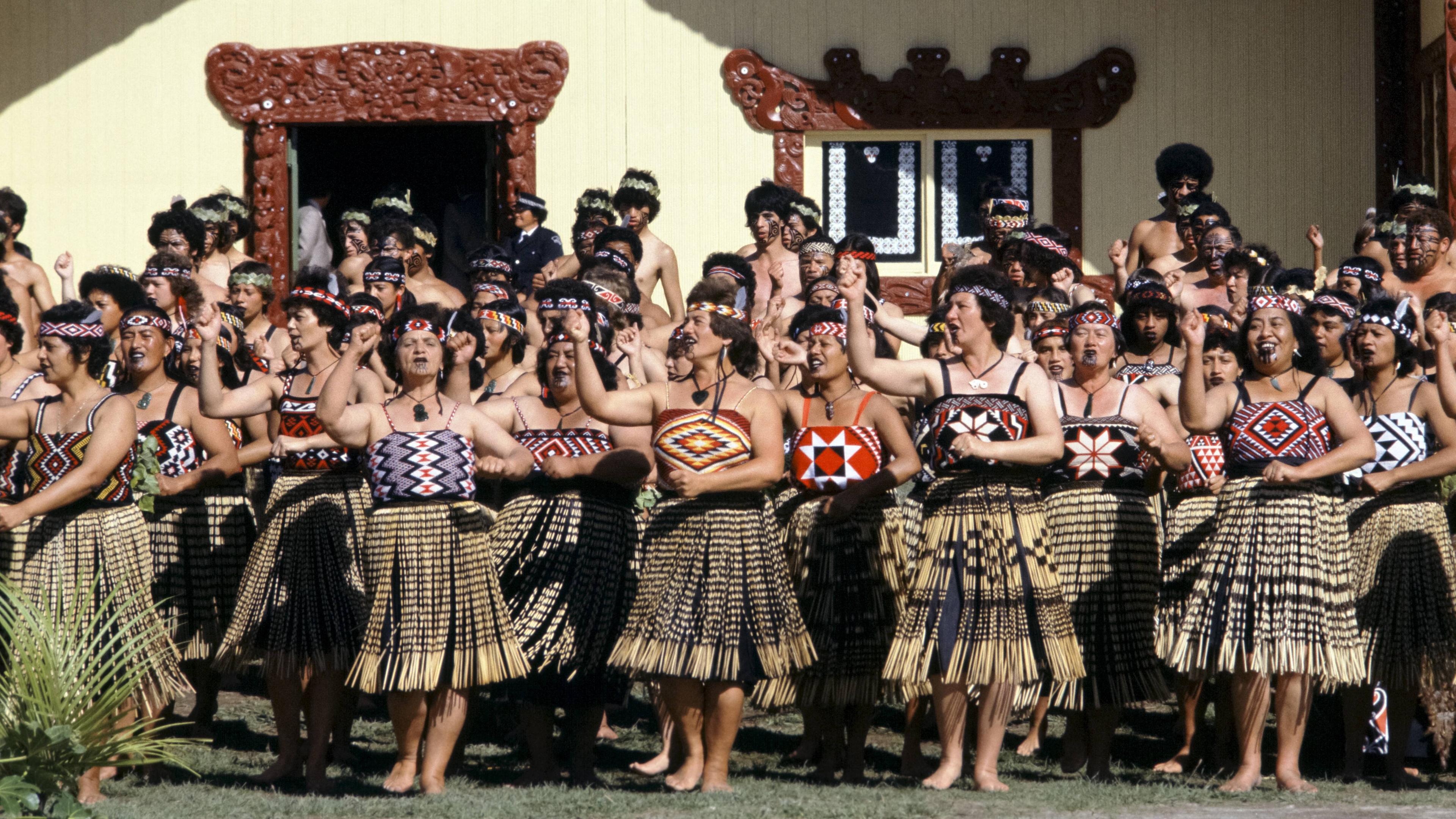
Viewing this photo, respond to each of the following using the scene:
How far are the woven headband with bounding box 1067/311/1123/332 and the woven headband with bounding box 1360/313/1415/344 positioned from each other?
3.25ft

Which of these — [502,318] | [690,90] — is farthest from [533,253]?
[502,318]

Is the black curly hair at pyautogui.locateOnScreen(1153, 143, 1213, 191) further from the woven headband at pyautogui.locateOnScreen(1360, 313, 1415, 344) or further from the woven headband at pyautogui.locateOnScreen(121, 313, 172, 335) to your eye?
the woven headband at pyautogui.locateOnScreen(121, 313, 172, 335)

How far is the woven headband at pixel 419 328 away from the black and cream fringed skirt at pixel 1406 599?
11.6 ft

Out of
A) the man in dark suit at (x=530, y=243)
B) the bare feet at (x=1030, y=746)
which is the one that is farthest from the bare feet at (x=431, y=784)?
the man in dark suit at (x=530, y=243)

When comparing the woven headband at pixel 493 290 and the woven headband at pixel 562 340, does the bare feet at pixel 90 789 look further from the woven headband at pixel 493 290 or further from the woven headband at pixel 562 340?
the woven headband at pixel 493 290

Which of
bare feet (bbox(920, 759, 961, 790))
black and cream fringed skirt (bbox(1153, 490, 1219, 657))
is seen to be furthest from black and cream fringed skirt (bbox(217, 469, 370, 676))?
black and cream fringed skirt (bbox(1153, 490, 1219, 657))

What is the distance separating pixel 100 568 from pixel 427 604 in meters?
1.28

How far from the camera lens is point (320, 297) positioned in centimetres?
763

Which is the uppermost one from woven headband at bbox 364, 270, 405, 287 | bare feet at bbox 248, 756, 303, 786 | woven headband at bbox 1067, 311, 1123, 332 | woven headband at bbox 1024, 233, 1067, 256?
woven headband at bbox 1024, 233, 1067, 256

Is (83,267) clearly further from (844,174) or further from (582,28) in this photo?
(844,174)

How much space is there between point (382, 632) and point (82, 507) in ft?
4.20

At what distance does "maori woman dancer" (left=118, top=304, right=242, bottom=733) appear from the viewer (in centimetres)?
745

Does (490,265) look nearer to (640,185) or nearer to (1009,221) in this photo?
(640,185)

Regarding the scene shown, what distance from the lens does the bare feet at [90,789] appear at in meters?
6.73
